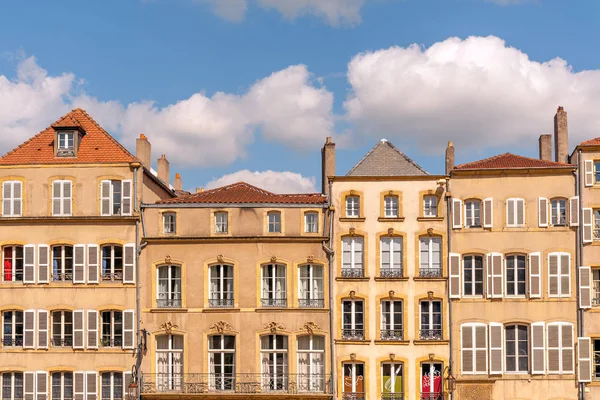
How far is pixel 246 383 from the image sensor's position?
36.7 m

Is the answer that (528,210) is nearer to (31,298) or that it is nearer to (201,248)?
(201,248)

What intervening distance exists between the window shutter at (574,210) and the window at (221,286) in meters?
15.8

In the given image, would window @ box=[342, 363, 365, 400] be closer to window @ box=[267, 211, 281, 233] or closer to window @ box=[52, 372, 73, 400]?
window @ box=[267, 211, 281, 233]

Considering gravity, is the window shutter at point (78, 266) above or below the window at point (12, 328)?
above

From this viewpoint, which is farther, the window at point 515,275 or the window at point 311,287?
the window at point 311,287

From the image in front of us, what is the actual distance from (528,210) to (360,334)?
9.64 meters

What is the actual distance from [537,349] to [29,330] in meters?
23.3

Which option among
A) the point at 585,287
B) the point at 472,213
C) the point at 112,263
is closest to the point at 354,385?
the point at 472,213

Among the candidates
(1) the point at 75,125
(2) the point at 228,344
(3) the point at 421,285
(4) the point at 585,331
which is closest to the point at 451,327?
(3) the point at 421,285

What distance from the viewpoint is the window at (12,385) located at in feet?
121

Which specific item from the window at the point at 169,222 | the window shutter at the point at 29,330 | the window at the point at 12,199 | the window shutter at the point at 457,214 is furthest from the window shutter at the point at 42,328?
the window shutter at the point at 457,214

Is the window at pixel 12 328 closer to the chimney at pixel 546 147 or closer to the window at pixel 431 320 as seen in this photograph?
the window at pixel 431 320

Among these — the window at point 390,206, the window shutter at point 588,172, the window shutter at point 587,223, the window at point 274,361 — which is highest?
the window shutter at point 588,172

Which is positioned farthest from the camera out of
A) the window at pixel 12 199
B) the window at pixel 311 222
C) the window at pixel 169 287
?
the window at pixel 12 199
